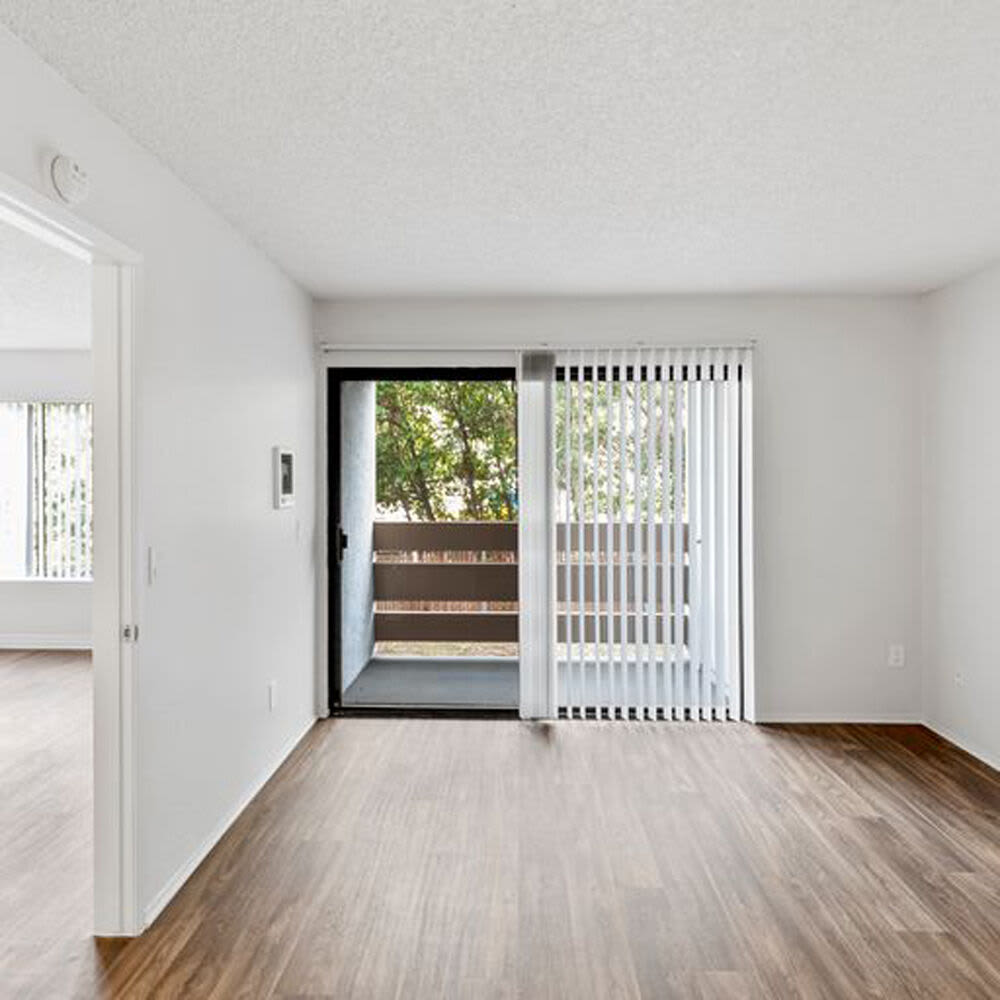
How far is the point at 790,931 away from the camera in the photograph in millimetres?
2547

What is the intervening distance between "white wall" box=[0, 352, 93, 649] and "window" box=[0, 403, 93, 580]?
0.31 ft

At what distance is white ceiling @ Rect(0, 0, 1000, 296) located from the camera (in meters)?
1.97

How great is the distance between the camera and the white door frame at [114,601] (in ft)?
8.30

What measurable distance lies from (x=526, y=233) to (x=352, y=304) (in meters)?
1.61

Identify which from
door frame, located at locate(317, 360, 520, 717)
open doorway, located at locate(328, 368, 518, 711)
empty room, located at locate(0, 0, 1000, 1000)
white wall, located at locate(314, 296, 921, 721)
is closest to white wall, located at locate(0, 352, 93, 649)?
empty room, located at locate(0, 0, 1000, 1000)

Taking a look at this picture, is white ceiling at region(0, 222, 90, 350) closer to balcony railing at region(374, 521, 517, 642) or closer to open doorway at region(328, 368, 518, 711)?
open doorway at region(328, 368, 518, 711)

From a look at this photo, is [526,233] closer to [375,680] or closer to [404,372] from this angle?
[404,372]

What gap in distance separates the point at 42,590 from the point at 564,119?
622 centimetres

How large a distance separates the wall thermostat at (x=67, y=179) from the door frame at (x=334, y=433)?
2.64 meters

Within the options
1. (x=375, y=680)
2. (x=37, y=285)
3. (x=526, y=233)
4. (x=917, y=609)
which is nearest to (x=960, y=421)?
(x=917, y=609)

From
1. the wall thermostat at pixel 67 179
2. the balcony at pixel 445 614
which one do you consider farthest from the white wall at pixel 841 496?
the wall thermostat at pixel 67 179

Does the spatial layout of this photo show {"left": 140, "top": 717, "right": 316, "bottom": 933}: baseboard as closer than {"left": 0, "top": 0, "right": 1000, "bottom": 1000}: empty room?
No

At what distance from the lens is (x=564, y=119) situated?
2.48 m

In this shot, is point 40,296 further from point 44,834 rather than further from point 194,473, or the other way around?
point 44,834
